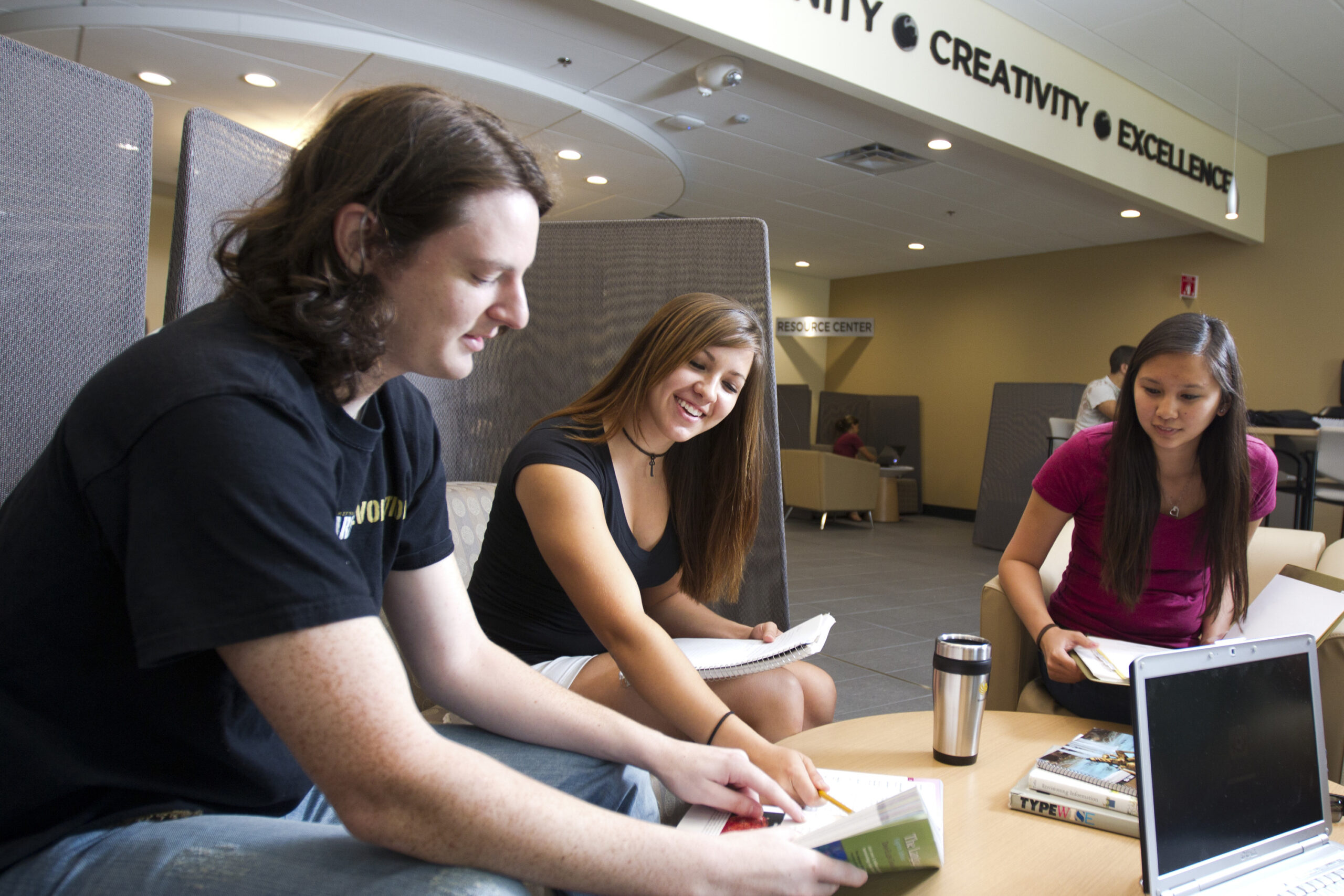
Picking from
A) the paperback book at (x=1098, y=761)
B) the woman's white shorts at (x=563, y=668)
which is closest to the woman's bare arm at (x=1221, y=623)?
the paperback book at (x=1098, y=761)

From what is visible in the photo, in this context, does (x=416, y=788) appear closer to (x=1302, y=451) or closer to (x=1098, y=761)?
(x=1098, y=761)

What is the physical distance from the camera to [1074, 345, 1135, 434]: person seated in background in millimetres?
5996

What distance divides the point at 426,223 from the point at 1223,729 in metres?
1.01

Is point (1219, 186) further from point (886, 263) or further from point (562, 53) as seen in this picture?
point (562, 53)

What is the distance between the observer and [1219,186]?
6770 mm

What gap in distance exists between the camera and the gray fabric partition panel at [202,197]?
1.53m

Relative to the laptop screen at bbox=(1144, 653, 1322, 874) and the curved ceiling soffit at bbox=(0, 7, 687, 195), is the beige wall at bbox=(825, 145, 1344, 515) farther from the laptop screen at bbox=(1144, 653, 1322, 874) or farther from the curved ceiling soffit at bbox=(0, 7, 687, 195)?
the laptop screen at bbox=(1144, 653, 1322, 874)

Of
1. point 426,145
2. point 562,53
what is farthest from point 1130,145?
point 426,145

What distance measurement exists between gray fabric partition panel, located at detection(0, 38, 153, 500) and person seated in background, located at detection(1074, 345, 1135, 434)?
584 cm

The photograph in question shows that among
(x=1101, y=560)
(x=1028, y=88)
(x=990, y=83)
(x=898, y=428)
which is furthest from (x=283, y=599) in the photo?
(x=898, y=428)

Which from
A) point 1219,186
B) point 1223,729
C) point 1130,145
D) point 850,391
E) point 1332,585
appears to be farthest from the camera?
point 850,391

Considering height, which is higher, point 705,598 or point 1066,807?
point 705,598

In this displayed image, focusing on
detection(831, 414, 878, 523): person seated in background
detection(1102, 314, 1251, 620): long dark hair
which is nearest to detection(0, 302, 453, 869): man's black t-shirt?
detection(1102, 314, 1251, 620): long dark hair

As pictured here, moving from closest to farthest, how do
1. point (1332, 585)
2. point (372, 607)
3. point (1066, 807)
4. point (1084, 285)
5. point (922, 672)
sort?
point (372, 607), point (1066, 807), point (1332, 585), point (922, 672), point (1084, 285)
